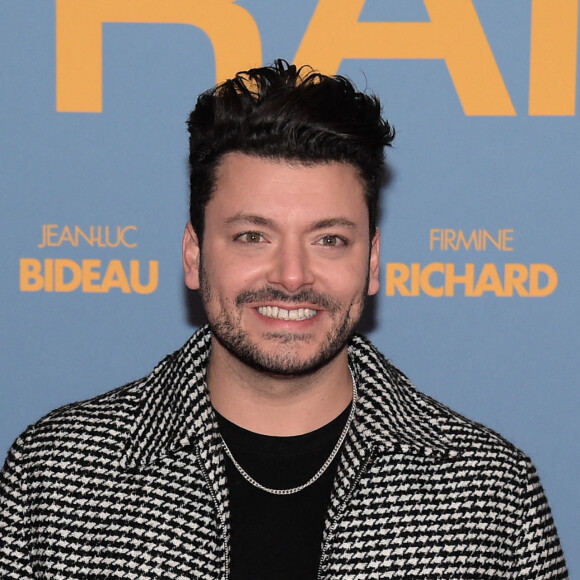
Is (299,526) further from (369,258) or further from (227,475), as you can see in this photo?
(369,258)

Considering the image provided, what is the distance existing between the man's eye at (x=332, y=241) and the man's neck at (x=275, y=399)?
22 cm

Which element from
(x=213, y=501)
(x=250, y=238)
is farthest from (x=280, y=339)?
(x=213, y=501)

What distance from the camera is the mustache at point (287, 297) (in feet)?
5.54

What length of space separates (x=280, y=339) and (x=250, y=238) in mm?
185

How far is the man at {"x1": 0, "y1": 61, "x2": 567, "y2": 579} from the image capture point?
167 centimetres

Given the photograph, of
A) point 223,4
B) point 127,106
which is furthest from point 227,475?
point 223,4

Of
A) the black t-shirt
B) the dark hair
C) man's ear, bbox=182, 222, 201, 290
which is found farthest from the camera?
man's ear, bbox=182, 222, 201, 290

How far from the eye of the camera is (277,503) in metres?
1.70

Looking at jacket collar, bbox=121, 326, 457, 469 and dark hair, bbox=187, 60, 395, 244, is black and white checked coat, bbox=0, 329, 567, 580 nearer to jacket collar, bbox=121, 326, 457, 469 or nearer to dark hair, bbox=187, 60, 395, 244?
jacket collar, bbox=121, 326, 457, 469

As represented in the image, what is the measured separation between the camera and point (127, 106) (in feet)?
7.62

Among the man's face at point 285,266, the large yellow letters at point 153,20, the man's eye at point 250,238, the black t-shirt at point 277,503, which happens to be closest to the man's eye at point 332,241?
the man's face at point 285,266

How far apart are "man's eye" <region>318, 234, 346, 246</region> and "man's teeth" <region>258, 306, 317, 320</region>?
12 cm

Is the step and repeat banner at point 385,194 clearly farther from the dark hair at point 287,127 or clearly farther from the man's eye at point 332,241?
the man's eye at point 332,241

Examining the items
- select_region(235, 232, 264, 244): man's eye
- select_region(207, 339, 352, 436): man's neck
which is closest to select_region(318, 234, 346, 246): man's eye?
select_region(235, 232, 264, 244): man's eye
